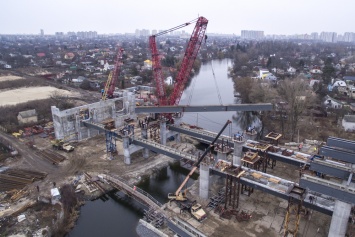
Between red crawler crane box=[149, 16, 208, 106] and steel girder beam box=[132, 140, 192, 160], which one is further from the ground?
red crawler crane box=[149, 16, 208, 106]

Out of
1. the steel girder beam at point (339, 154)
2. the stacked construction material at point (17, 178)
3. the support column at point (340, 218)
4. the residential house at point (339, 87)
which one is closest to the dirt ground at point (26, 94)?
the stacked construction material at point (17, 178)

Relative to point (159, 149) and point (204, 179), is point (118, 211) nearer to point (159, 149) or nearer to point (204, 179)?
point (159, 149)

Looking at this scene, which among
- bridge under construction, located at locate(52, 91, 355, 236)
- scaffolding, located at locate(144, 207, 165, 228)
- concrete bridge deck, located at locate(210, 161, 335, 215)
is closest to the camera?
bridge under construction, located at locate(52, 91, 355, 236)

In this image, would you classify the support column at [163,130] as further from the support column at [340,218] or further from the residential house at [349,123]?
the residential house at [349,123]

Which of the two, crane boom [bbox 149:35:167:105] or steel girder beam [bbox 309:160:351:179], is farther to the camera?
crane boom [bbox 149:35:167:105]

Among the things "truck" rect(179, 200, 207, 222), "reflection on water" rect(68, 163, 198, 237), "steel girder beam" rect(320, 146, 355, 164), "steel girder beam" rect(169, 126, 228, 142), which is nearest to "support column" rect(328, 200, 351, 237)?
"steel girder beam" rect(320, 146, 355, 164)

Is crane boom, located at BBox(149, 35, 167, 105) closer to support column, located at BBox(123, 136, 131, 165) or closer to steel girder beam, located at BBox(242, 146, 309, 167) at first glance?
support column, located at BBox(123, 136, 131, 165)

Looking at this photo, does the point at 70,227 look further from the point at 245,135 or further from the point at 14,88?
the point at 14,88

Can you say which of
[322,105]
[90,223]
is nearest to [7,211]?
[90,223]
